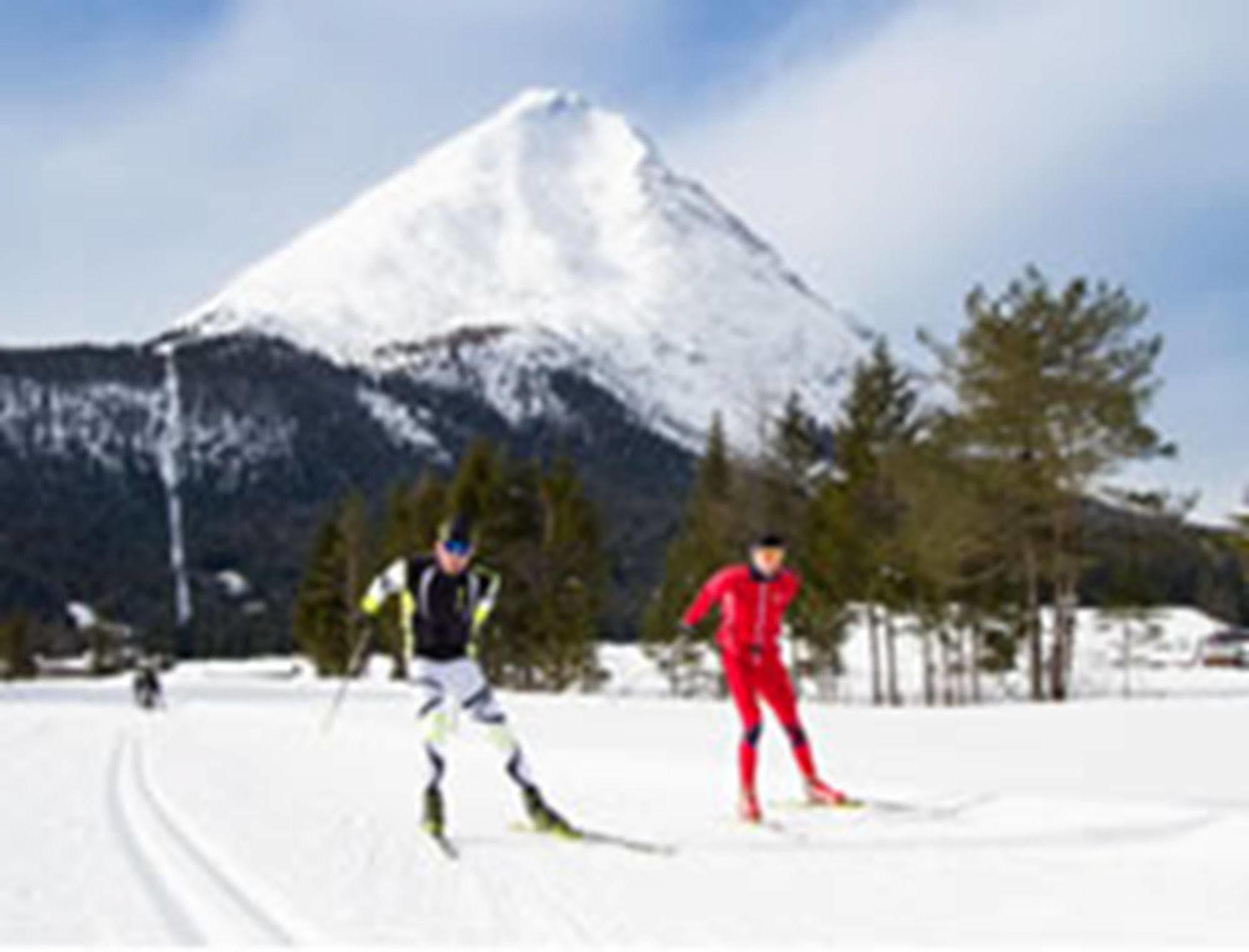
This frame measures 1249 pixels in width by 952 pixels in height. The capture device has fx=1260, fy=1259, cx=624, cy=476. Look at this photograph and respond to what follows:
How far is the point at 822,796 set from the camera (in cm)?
998

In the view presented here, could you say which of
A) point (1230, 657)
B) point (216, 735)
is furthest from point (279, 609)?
point (216, 735)

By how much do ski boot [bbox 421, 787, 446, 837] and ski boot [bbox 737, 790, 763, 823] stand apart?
7.27ft

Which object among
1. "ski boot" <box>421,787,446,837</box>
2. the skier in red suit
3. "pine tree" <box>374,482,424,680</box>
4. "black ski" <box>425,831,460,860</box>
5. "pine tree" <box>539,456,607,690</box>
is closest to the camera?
"black ski" <box>425,831,460,860</box>

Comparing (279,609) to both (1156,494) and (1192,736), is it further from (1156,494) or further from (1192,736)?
(1192,736)

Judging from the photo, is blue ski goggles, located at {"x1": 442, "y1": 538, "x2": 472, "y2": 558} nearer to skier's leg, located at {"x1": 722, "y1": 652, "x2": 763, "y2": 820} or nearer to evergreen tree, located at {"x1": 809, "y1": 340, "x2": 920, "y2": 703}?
skier's leg, located at {"x1": 722, "y1": 652, "x2": 763, "y2": 820}

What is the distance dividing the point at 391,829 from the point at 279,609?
140 metres

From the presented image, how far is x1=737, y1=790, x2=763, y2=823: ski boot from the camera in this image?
30.3 ft

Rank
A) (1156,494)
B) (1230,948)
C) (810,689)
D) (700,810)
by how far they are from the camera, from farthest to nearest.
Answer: (810,689)
(1156,494)
(700,810)
(1230,948)

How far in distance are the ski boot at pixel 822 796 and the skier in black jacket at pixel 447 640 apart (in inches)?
83.7

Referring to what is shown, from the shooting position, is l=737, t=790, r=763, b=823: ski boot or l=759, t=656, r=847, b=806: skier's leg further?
l=759, t=656, r=847, b=806: skier's leg

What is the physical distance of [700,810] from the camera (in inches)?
406

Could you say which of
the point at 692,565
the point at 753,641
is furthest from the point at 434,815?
the point at 692,565

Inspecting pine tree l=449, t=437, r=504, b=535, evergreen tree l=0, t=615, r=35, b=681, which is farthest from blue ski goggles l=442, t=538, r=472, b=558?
evergreen tree l=0, t=615, r=35, b=681

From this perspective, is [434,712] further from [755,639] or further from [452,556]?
[755,639]
